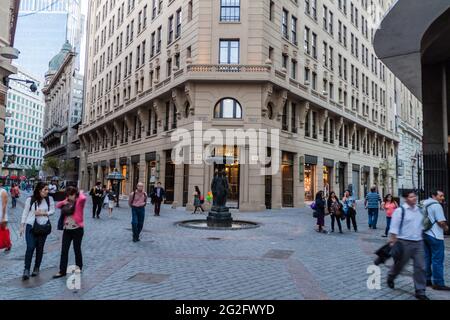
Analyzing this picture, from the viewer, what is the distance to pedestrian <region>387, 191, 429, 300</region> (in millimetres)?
5633

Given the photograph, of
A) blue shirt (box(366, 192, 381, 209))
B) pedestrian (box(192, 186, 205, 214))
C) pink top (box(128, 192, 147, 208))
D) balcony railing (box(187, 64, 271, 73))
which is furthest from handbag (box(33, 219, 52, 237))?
balcony railing (box(187, 64, 271, 73))

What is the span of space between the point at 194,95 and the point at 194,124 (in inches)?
83.5

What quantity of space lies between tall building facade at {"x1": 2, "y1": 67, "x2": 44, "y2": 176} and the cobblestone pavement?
135540 mm

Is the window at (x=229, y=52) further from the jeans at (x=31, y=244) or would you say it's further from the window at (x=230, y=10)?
the jeans at (x=31, y=244)

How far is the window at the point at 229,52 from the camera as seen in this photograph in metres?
24.3

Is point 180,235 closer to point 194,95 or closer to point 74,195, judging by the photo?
point 74,195

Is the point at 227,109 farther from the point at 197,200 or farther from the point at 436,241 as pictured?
the point at 436,241

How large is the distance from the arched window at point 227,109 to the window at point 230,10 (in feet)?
19.5

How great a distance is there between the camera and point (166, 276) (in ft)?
22.2

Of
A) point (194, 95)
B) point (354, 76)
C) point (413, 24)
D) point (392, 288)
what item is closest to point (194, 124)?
point (194, 95)

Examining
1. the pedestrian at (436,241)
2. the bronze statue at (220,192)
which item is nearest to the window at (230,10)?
the bronze statue at (220,192)

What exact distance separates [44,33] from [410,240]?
654ft

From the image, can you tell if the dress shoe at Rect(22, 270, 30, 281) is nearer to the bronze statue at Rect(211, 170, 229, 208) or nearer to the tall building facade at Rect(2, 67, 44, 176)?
the bronze statue at Rect(211, 170, 229, 208)

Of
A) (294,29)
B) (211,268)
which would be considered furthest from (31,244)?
(294,29)
